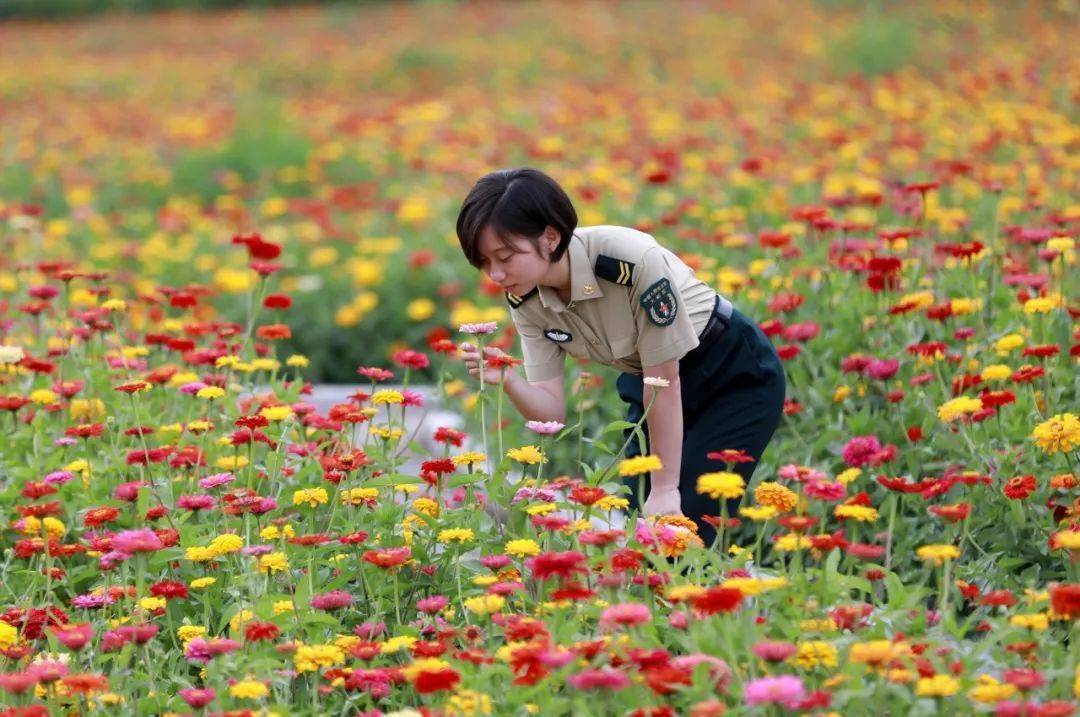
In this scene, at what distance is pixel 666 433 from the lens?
3098mm

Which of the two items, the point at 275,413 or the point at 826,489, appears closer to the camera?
the point at 826,489

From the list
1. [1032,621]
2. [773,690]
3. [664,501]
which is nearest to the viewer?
[773,690]

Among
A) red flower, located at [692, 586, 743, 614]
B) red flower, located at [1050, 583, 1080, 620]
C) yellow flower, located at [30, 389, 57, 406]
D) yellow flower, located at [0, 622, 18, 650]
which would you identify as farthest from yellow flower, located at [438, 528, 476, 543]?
yellow flower, located at [30, 389, 57, 406]

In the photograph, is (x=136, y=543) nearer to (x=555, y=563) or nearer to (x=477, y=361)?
(x=555, y=563)

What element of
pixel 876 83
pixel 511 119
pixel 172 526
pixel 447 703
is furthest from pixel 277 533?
pixel 876 83

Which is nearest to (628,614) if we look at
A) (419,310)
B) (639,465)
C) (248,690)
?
(639,465)

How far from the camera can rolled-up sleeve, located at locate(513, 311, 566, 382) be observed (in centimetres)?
335

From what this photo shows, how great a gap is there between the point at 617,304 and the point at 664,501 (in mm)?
434

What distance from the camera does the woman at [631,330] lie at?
2980 mm

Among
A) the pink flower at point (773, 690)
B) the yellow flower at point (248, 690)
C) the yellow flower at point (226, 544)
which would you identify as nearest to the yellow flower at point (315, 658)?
the yellow flower at point (248, 690)

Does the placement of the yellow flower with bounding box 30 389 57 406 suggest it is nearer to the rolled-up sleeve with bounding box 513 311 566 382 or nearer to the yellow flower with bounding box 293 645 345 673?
the rolled-up sleeve with bounding box 513 311 566 382

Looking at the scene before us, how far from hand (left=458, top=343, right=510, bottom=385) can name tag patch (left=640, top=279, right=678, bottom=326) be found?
0.34 meters

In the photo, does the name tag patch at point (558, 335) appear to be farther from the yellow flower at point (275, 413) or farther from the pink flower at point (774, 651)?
the pink flower at point (774, 651)

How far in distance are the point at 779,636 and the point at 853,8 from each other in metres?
12.4
